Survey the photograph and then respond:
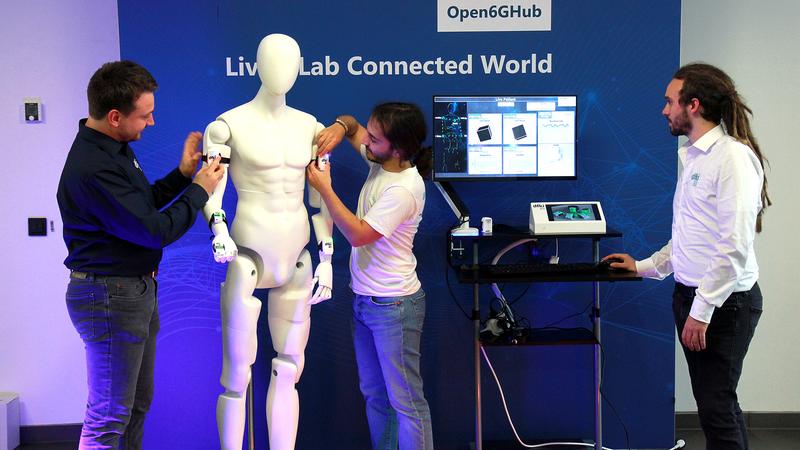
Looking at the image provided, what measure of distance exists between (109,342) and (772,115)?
11.0 ft

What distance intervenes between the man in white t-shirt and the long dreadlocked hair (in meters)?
0.95

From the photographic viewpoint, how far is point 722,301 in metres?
2.41

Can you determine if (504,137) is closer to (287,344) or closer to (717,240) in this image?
(717,240)

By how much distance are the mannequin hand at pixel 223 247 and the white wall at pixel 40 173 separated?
160 centimetres

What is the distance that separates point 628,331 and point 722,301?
4.18 ft

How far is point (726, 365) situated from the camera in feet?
8.14

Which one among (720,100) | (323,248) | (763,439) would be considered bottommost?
(763,439)

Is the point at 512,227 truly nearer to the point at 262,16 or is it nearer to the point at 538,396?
the point at 538,396

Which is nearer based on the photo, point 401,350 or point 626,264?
point 401,350

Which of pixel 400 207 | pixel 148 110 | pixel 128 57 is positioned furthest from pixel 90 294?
pixel 128 57

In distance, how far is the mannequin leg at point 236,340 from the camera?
9.23ft

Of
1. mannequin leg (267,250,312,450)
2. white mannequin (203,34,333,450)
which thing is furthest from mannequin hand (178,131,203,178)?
mannequin leg (267,250,312,450)

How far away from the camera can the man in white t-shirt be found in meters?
2.76

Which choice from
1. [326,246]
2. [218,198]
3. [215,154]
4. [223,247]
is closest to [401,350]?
[326,246]
